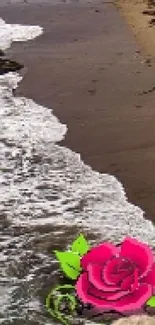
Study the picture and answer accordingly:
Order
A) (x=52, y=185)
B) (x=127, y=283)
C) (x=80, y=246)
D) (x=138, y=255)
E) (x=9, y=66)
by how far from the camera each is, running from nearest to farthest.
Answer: (x=127, y=283) < (x=138, y=255) < (x=80, y=246) < (x=52, y=185) < (x=9, y=66)

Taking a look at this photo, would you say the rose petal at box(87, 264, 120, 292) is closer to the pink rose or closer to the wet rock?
the pink rose

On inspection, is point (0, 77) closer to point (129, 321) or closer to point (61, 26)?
point (61, 26)

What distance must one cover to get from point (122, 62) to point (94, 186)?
2488 mm

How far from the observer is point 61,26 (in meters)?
8.30

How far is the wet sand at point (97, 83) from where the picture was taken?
499cm

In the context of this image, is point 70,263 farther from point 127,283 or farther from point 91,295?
point 127,283

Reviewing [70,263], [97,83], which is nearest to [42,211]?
[70,263]

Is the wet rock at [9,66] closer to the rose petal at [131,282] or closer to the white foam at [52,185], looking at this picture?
the white foam at [52,185]

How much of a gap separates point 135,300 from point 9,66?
4244 mm

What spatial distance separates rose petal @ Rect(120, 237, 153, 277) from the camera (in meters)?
3.40

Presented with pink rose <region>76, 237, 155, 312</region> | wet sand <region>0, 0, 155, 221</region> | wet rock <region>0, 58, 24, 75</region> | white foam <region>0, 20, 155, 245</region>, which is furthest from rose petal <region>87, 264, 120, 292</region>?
wet rock <region>0, 58, 24, 75</region>

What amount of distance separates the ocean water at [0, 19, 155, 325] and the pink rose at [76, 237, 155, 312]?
0.28 metres

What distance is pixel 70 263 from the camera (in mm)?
3619

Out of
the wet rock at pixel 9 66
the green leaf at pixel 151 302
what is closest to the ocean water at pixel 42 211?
the green leaf at pixel 151 302
